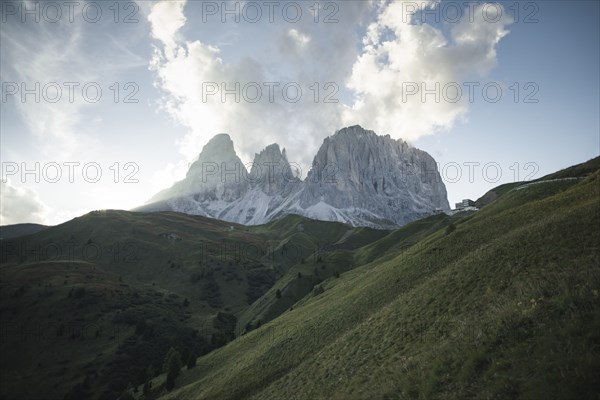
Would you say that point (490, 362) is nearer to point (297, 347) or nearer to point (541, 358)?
point (541, 358)

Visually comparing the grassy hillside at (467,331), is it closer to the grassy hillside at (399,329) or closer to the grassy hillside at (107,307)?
the grassy hillside at (399,329)

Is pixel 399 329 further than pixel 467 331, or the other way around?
pixel 399 329

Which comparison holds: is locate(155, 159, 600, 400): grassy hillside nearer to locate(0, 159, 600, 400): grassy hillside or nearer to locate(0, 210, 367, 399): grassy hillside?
locate(0, 159, 600, 400): grassy hillside

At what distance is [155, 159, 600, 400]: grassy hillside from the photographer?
1389 centimetres

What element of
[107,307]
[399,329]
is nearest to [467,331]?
[399,329]

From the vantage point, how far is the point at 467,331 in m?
19.8

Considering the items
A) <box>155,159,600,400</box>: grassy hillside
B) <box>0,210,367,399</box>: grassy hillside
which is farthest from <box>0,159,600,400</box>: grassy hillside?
<box>0,210,367,399</box>: grassy hillside

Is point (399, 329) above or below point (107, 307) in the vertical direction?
above

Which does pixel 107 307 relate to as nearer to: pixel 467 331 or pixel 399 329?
pixel 399 329

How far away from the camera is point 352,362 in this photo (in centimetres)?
2702

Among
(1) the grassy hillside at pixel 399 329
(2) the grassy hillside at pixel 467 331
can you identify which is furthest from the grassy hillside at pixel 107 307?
(2) the grassy hillside at pixel 467 331

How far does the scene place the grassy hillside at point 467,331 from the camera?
45.6 ft

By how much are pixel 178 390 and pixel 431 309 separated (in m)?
40.3

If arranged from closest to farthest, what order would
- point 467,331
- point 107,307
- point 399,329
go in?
1. point 467,331
2. point 399,329
3. point 107,307
